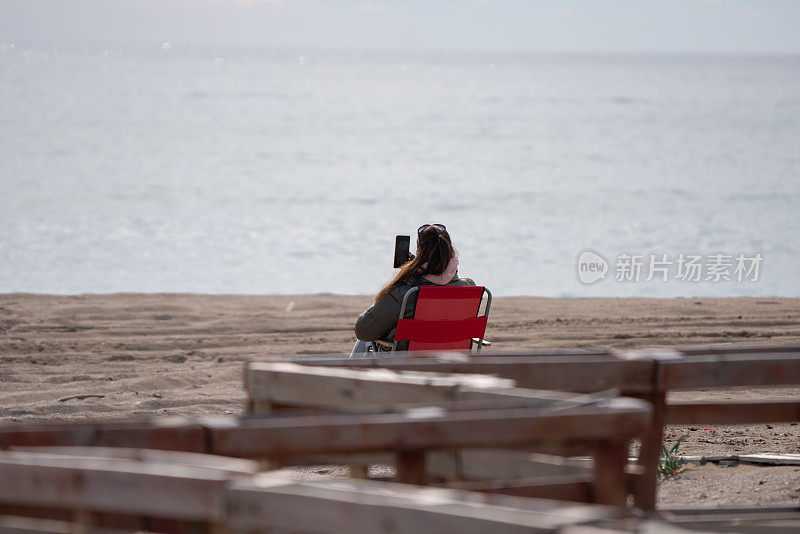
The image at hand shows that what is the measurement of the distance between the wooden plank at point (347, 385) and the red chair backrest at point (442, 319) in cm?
219

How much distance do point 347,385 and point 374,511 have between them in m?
0.88

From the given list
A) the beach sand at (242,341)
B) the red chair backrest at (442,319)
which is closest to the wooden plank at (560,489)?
the beach sand at (242,341)

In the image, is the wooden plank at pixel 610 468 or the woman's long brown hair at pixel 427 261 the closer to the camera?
the wooden plank at pixel 610 468

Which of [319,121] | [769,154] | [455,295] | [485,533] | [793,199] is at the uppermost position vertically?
[319,121]

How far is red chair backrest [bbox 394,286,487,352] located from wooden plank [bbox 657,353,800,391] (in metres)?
2.21

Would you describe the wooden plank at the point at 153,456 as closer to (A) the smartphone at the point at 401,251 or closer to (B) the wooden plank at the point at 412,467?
(B) the wooden plank at the point at 412,467

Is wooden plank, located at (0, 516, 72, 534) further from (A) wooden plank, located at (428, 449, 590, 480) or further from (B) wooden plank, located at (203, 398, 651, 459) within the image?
(A) wooden plank, located at (428, 449, 590, 480)

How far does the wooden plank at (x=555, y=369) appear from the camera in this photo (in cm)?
269

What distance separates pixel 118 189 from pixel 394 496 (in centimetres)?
2778

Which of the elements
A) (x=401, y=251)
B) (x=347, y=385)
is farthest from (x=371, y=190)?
(x=347, y=385)

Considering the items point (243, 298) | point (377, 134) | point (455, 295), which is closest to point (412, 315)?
point (455, 295)

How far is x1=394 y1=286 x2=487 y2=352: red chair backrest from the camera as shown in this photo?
4891mm

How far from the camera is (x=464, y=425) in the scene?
6.57 ft

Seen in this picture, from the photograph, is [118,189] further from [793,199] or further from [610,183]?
[793,199]
